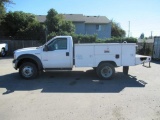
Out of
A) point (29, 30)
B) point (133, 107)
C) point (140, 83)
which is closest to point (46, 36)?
point (29, 30)

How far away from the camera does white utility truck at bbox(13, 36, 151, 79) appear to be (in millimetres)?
10406

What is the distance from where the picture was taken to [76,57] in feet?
34.5

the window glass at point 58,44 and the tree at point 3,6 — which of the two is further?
the tree at point 3,6

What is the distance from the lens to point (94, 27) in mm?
39062

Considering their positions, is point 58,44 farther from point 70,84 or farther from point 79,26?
point 79,26

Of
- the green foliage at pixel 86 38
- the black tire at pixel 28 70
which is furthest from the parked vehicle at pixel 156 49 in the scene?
the black tire at pixel 28 70

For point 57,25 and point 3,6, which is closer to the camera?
point 57,25

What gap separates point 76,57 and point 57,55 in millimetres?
951

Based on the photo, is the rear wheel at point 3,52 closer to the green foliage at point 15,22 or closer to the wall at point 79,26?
the green foliage at point 15,22

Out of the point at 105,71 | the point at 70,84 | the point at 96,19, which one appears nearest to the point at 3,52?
the point at 70,84

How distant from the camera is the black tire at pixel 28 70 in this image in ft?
34.9

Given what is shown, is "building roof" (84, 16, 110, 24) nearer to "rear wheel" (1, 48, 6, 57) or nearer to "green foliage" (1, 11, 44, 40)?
"green foliage" (1, 11, 44, 40)

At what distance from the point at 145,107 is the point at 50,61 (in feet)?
18.0

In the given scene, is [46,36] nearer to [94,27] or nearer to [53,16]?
[53,16]
